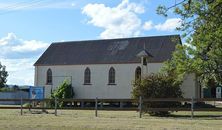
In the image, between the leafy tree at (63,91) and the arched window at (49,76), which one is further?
the arched window at (49,76)

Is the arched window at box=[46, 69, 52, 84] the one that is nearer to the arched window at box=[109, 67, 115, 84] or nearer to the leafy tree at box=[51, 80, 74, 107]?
the leafy tree at box=[51, 80, 74, 107]

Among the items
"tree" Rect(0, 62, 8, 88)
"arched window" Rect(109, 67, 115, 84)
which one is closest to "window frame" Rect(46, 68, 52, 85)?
"arched window" Rect(109, 67, 115, 84)

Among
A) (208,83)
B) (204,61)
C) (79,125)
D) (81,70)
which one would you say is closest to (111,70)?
(81,70)

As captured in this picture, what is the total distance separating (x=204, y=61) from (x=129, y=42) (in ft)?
94.3

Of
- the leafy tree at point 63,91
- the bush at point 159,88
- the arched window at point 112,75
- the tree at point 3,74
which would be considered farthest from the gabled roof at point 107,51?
the tree at point 3,74

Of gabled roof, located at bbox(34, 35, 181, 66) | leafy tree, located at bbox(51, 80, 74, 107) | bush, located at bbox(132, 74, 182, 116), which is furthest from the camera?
leafy tree, located at bbox(51, 80, 74, 107)

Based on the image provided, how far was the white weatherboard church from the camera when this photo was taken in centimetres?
5475

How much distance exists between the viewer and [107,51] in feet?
195

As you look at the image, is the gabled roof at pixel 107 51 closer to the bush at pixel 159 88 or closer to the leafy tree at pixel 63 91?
the leafy tree at pixel 63 91

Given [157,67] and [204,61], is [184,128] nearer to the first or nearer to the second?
[204,61]

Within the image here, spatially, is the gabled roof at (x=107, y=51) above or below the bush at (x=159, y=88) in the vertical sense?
above

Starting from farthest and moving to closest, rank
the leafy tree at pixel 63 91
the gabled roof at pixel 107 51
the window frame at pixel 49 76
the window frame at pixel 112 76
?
the window frame at pixel 49 76
the window frame at pixel 112 76
the leafy tree at pixel 63 91
the gabled roof at pixel 107 51

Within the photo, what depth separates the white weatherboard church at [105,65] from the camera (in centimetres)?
5475

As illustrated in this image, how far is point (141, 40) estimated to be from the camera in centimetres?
5841
